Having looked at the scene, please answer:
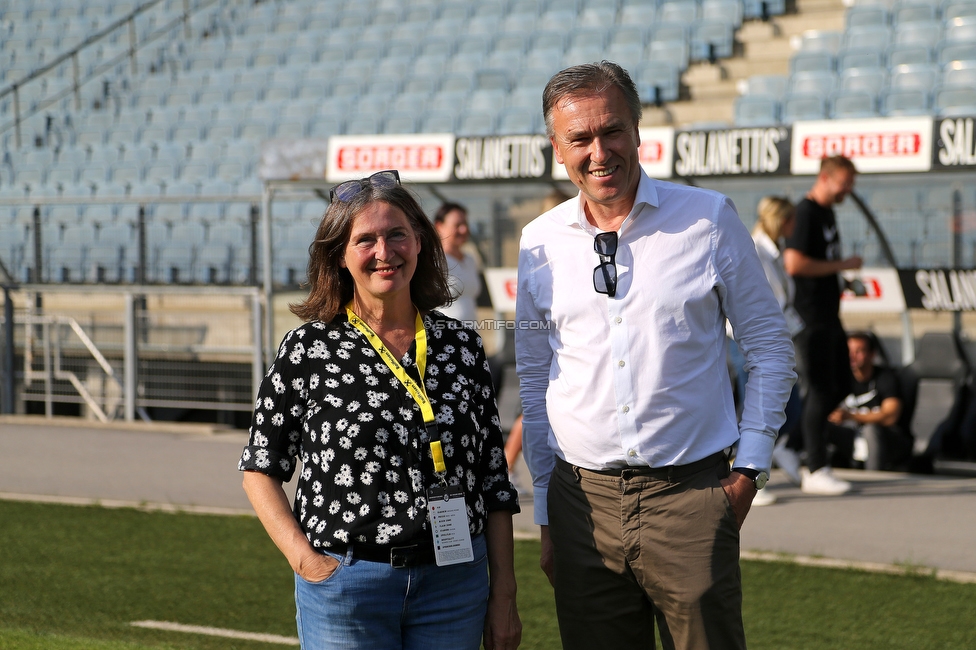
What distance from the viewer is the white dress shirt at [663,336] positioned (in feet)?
8.25

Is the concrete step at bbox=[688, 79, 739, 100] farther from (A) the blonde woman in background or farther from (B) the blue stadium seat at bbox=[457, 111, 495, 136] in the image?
(A) the blonde woman in background

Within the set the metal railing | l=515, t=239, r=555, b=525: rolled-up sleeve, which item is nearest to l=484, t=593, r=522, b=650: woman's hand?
l=515, t=239, r=555, b=525: rolled-up sleeve

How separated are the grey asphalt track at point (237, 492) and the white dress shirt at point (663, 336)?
335cm

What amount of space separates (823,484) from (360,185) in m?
5.37

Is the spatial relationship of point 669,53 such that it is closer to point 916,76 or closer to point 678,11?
point 678,11

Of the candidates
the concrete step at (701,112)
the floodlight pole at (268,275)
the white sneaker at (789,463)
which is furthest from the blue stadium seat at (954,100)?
the floodlight pole at (268,275)

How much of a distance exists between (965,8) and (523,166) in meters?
7.70

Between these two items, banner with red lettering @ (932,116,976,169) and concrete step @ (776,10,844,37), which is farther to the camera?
concrete step @ (776,10,844,37)

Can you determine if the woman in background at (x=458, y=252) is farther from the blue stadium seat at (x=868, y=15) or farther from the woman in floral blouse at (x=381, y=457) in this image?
the blue stadium seat at (x=868, y=15)

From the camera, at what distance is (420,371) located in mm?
2412

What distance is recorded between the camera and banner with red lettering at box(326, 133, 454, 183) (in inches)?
371

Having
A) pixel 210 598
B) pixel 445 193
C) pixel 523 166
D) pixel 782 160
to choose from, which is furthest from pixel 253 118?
pixel 210 598

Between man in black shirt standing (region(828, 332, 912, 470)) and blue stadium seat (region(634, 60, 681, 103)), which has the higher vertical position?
blue stadium seat (region(634, 60, 681, 103))

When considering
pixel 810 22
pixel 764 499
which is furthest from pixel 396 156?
pixel 810 22
